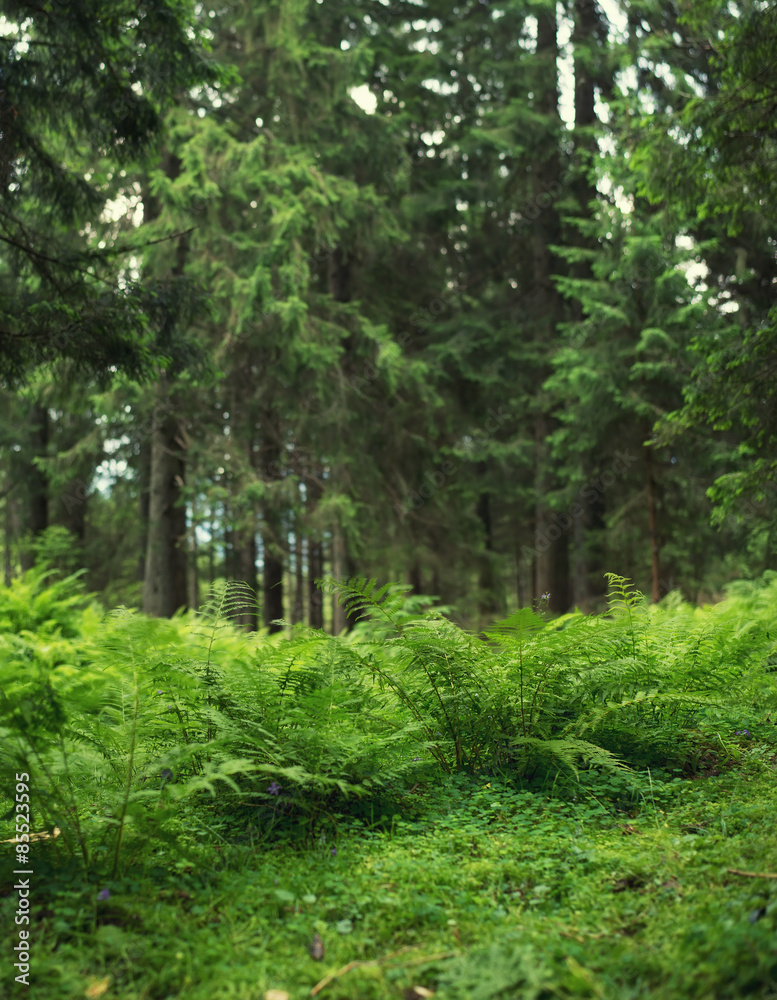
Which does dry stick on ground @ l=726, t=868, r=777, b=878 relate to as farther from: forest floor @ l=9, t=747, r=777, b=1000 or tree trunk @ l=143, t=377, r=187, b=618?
tree trunk @ l=143, t=377, r=187, b=618

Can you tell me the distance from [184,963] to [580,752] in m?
1.89

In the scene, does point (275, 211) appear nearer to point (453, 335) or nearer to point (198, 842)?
point (453, 335)

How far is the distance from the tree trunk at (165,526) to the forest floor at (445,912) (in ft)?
29.6

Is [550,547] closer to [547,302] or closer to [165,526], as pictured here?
[547,302]

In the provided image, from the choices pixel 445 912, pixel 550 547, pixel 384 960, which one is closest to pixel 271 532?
pixel 550 547

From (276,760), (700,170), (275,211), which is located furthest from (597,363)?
(276,760)

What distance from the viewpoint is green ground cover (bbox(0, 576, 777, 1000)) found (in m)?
1.98

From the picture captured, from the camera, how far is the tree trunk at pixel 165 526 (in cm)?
1135

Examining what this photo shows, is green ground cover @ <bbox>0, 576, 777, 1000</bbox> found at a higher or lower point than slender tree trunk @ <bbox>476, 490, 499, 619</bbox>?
lower

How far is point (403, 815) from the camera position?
3.06 metres

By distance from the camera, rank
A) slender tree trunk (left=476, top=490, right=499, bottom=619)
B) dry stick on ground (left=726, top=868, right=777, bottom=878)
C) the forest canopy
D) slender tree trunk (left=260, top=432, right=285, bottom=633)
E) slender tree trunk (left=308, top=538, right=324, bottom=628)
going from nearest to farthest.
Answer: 1. dry stick on ground (left=726, top=868, right=777, bottom=878)
2. the forest canopy
3. slender tree trunk (left=260, top=432, right=285, bottom=633)
4. slender tree trunk (left=308, top=538, right=324, bottom=628)
5. slender tree trunk (left=476, top=490, right=499, bottom=619)

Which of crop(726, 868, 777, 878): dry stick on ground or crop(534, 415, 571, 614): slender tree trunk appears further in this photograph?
crop(534, 415, 571, 614): slender tree trunk

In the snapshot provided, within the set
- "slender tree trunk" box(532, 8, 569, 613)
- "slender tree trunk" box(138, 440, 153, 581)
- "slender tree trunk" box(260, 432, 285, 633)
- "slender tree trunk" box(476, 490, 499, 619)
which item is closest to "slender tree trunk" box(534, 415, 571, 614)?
"slender tree trunk" box(532, 8, 569, 613)

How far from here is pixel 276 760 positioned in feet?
9.17
